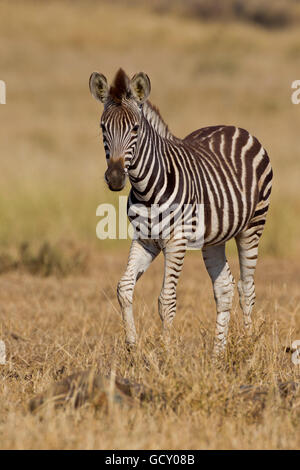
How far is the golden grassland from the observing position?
15.1 feet

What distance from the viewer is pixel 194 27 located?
4588 cm

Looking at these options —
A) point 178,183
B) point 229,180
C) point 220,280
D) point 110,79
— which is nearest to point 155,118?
point 178,183

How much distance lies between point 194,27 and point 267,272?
35.7 metres

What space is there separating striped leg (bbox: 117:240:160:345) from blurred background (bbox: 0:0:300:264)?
260 inches

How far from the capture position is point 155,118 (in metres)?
6.29

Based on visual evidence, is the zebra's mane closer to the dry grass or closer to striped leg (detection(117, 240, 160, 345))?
striped leg (detection(117, 240, 160, 345))

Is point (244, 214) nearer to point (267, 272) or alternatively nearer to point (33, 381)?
point (33, 381)

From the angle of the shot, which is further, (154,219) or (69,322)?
(69,322)

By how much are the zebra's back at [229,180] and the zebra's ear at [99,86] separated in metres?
1.09

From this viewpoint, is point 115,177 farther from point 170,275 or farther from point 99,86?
point 170,275

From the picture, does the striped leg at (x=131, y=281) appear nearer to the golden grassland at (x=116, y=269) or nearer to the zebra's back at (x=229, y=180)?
the golden grassland at (x=116, y=269)

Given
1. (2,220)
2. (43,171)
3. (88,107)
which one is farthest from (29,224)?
(88,107)

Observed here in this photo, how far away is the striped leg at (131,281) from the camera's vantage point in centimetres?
607

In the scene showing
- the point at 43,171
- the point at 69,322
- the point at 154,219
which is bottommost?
the point at 69,322
